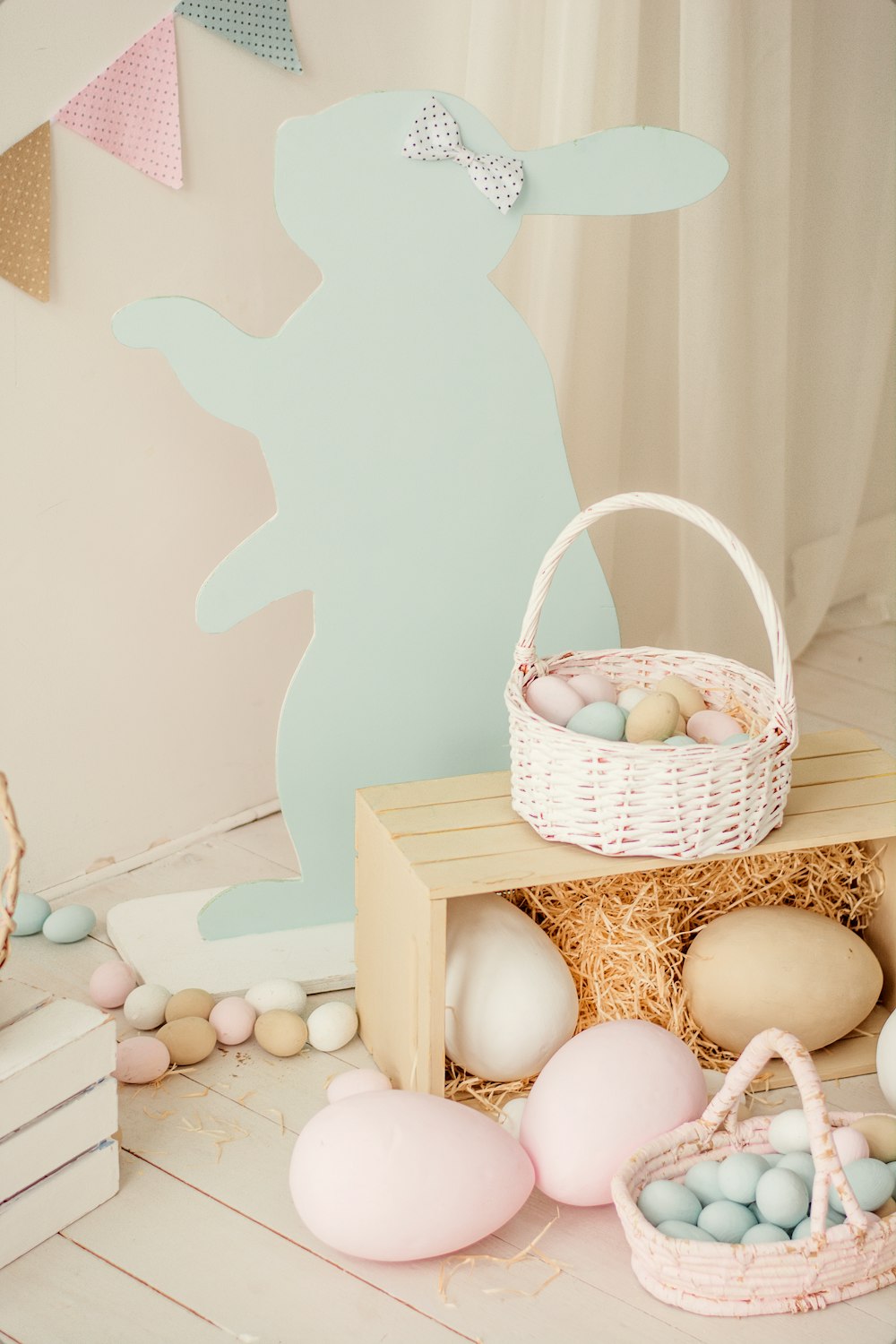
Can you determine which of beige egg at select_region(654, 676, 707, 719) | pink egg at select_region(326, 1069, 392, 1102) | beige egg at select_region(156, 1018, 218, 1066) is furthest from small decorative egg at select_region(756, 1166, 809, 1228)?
beige egg at select_region(156, 1018, 218, 1066)

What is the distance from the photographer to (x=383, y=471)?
161 cm

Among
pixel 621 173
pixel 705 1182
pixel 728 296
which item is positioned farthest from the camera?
pixel 728 296

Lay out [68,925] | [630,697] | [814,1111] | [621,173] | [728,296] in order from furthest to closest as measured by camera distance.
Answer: [728,296] < [68,925] < [621,173] < [630,697] < [814,1111]

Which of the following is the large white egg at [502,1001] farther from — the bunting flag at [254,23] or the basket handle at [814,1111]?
the bunting flag at [254,23]

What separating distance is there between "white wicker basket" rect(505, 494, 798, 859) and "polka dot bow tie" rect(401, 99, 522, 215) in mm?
391

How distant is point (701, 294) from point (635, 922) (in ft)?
3.40

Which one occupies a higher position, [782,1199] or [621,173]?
[621,173]

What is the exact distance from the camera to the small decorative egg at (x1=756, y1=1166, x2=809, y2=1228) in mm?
1158

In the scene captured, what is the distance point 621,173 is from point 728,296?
2.08 ft

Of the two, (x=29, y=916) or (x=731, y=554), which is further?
(x=29, y=916)

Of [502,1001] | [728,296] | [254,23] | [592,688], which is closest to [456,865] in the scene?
[502,1001]

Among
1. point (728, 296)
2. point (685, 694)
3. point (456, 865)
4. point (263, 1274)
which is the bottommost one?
point (263, 1274)

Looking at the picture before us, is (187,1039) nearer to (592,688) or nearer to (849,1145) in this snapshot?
(592,688)

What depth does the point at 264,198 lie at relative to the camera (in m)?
1.79
